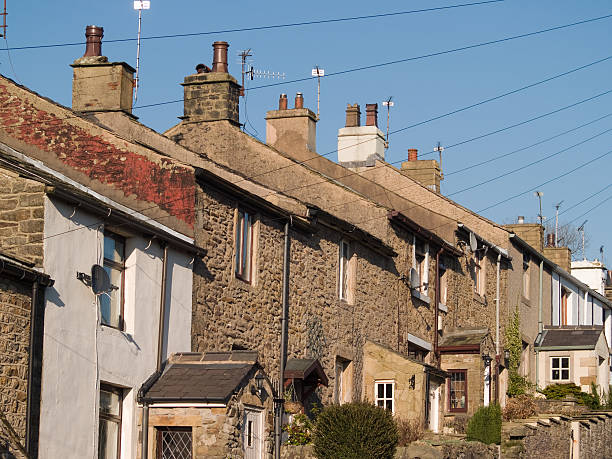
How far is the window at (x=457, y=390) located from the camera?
106ft

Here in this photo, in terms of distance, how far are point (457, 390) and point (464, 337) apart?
5.10ft

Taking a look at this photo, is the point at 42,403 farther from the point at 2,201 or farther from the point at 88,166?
the point at 88,166

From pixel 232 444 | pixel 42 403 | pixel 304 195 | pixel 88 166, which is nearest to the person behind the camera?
pixel 42 403

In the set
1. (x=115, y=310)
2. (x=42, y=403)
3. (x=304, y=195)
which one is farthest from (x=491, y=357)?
(x=42, y=403)

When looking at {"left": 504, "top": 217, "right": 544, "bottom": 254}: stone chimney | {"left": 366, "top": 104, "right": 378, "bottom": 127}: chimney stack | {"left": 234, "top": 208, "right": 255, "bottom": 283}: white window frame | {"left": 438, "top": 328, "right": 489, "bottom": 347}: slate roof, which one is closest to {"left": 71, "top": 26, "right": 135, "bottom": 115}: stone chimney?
{"left": 234, "top": 208, "right": 255, "bottom": 283}: white window frame

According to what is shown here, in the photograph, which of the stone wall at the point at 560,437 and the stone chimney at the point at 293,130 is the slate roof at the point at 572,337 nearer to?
the stone wall at the point at 560,437

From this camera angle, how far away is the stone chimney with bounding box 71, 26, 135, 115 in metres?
26.5

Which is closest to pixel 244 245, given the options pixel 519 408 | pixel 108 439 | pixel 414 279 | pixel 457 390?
pixel 108 439

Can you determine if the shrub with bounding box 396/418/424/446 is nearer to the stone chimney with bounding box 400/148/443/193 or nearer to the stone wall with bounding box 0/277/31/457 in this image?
the stone wall with bounding box 0/277/31/457

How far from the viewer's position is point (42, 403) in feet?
55.1

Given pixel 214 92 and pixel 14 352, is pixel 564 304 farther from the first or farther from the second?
pixel 14 352

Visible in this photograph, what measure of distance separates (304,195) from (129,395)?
443 inches

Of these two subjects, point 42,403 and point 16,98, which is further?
point 16,98

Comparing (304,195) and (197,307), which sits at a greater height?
(304,195)
